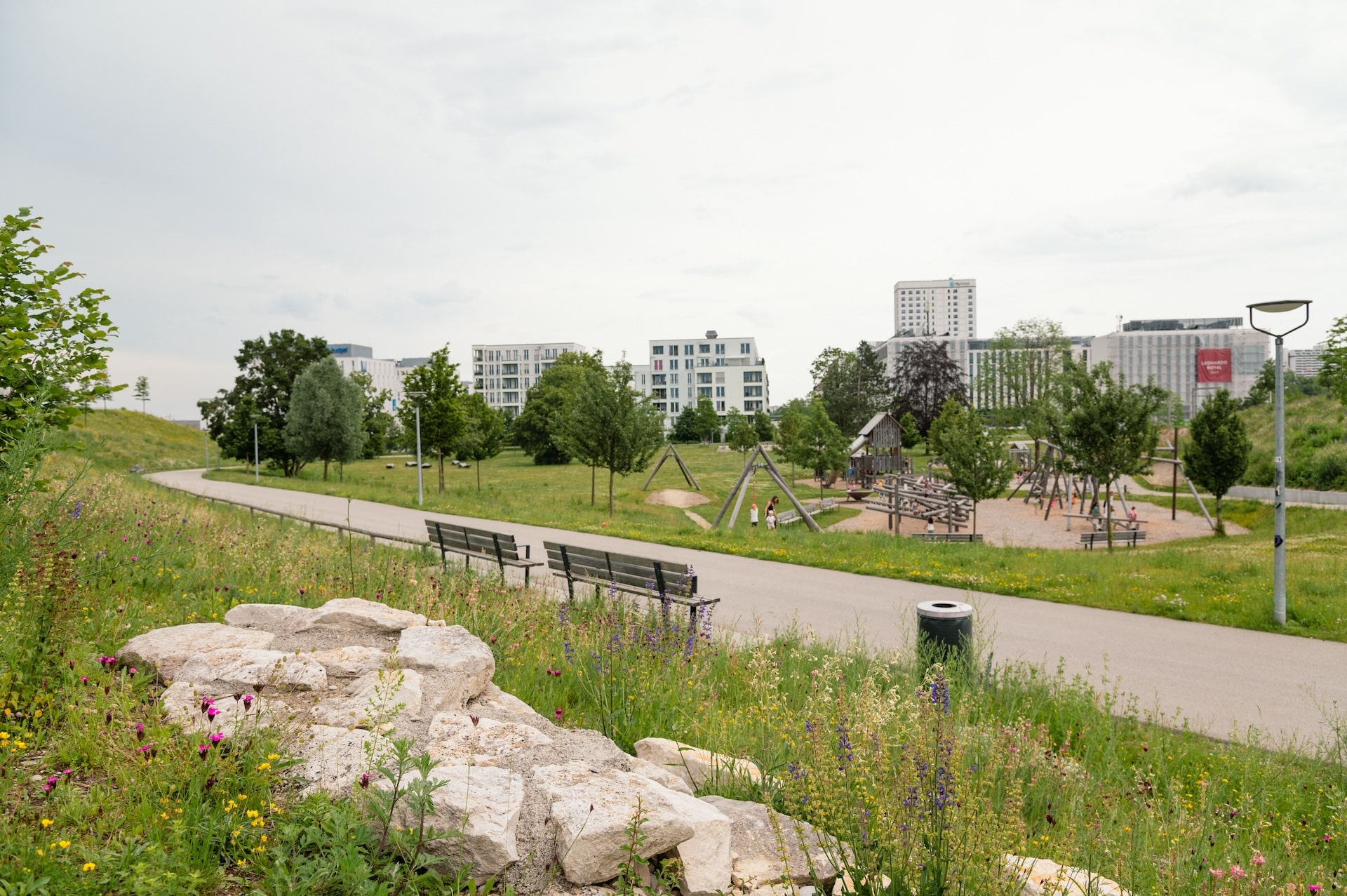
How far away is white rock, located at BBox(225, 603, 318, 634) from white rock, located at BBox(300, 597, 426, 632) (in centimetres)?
8

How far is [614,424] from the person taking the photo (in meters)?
27.0

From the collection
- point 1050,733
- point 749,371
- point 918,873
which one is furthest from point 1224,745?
point 749,371

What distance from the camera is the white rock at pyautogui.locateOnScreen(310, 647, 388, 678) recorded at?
15.2 ft

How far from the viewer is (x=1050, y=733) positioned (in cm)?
582

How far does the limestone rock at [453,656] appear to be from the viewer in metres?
4.59

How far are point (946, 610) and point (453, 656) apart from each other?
4.31 m

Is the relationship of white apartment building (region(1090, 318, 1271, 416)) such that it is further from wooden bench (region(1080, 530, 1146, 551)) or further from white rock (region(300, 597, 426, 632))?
white rock (region(300, 597, 426, 632))

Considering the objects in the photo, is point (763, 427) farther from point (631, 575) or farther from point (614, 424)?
point (631, 575)

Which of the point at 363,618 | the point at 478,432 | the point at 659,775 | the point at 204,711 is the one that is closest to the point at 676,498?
the point at 478,432

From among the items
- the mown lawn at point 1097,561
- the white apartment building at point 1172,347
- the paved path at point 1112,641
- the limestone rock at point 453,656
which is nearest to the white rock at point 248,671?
the limestone rock at point 453,656

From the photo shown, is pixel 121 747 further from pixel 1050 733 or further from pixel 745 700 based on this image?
pixel 1050 733

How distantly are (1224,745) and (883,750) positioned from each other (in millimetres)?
4367

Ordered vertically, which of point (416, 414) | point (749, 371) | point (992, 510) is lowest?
point (992, 510)

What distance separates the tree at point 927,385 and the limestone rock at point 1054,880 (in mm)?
63655
